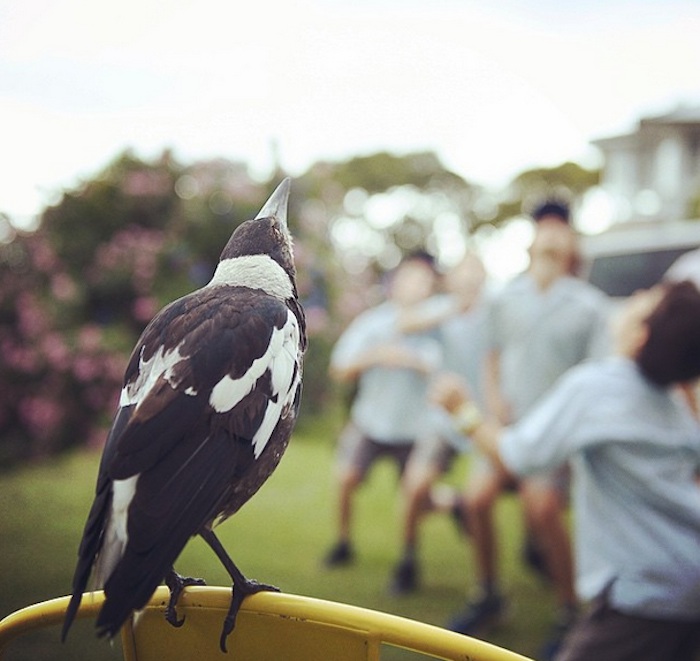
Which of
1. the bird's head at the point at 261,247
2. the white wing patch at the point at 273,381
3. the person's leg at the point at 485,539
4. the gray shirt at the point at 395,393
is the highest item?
the bird's head at the point at 261,247

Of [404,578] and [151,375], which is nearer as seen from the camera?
[151,375]

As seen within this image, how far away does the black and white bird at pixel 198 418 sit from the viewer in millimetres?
672

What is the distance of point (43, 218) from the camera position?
4078 millimetres

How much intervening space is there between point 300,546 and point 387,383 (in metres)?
0.88

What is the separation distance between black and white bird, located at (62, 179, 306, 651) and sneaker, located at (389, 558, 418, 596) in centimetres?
324

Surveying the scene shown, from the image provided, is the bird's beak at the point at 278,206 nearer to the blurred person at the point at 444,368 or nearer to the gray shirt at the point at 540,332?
the gray shirt at the point at 540,332

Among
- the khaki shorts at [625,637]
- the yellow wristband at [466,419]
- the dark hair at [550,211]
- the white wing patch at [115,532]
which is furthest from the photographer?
the dark hair at [550,211]

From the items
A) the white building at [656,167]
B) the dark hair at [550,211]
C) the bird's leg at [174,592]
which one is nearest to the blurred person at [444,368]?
the dark hair at [550,211]

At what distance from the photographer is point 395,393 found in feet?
13.4

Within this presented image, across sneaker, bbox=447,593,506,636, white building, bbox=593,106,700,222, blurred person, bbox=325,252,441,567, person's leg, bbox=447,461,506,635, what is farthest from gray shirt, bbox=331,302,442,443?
white building, bbox=593,106,700,222

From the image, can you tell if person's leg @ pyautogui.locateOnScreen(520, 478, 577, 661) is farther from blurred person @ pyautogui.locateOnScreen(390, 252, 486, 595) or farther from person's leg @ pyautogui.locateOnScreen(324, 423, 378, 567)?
person's leg @ pyautogui.locateOnScreen(324, 423, 378, 567)

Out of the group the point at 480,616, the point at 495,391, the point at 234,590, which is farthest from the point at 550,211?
the point at 234,590

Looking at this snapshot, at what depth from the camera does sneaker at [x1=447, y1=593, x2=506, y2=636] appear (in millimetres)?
3541

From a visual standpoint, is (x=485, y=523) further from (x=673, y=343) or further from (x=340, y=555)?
(x=673, y=343)
